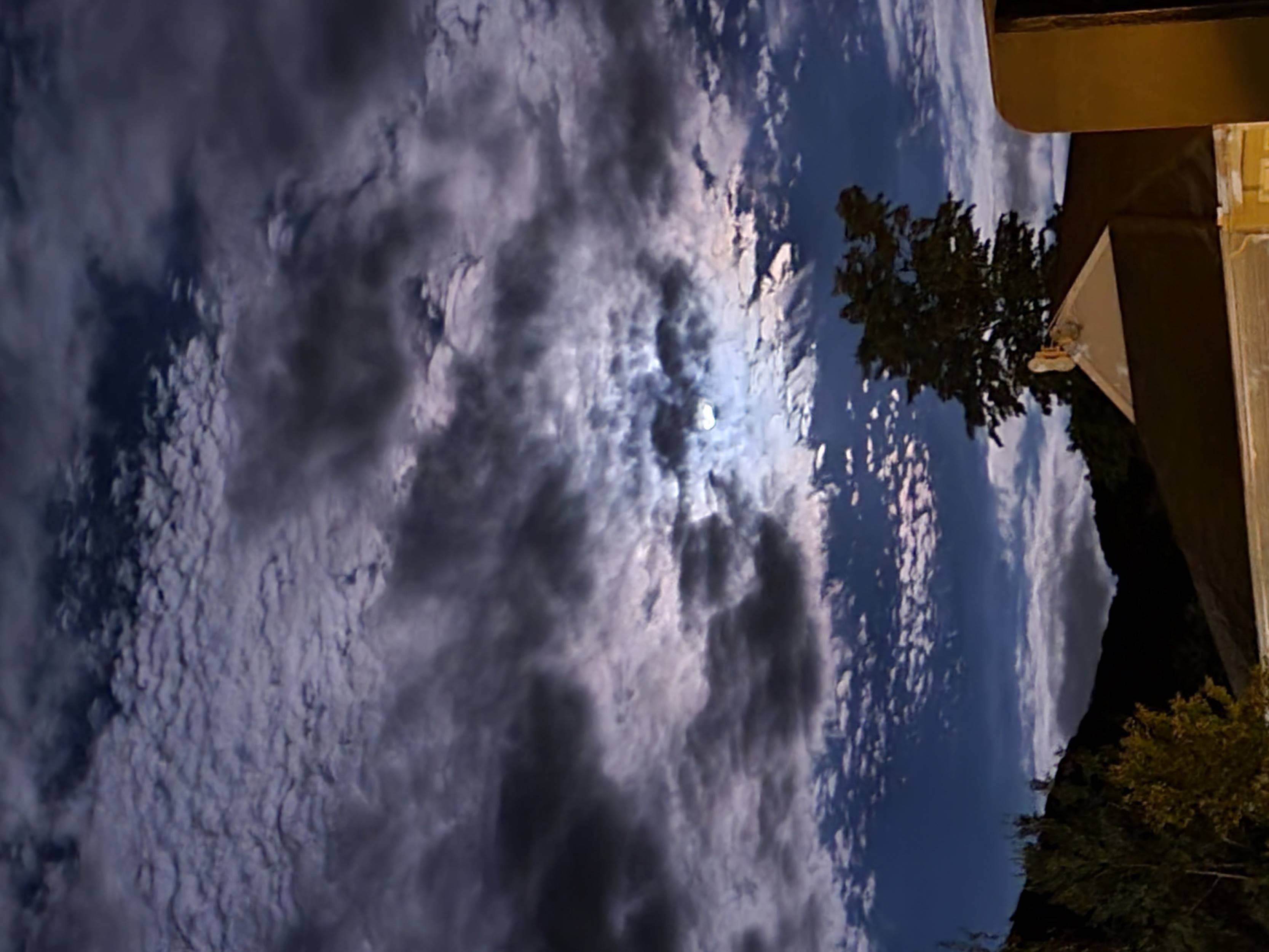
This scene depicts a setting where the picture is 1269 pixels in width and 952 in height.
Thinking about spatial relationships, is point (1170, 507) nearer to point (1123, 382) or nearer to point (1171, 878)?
point (1123, 382)

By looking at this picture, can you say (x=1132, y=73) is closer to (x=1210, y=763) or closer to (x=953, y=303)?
(x=1210, y=763)

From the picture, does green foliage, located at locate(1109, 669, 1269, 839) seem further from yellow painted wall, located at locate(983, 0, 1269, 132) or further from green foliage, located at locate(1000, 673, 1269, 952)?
yellow painted wall, located at locate(983, 0, 1269, 132)

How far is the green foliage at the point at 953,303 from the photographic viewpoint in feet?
92.7

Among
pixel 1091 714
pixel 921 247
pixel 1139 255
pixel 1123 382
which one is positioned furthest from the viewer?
pixel 1091 714

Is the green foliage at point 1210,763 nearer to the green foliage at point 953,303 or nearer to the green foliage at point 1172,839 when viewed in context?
the green foliage at point 1172,839

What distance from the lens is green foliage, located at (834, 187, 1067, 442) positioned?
28250 mm

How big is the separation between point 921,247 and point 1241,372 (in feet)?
48.5

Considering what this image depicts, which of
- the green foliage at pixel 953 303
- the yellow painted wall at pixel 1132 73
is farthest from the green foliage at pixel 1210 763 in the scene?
the green foliage at pixel 953 303

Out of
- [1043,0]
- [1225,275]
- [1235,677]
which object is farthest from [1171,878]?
[1043,0]

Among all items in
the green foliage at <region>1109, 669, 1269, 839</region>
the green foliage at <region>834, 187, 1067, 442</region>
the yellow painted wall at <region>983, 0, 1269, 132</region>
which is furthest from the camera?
the green foliage at <region>834, 187, 1067, 442</region>

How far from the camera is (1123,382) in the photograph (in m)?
21.2

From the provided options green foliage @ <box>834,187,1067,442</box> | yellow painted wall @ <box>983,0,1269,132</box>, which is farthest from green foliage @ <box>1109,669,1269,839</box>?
green foliage @ <box>834,187,1067,442</box>

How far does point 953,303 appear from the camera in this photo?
2872cm

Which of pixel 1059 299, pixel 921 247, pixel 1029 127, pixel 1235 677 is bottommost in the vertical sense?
pixel 1235 677
